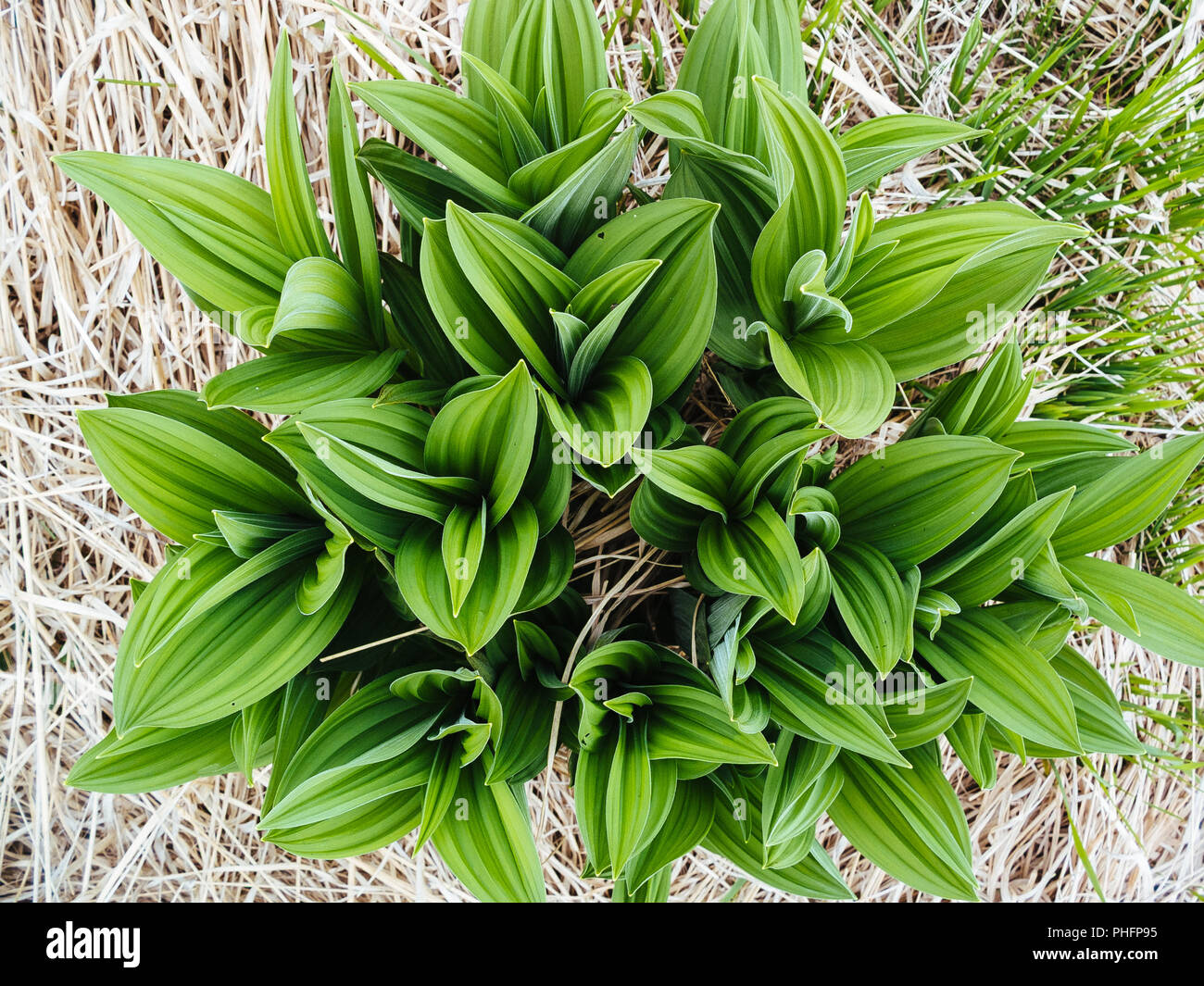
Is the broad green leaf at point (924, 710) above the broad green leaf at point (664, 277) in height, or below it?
below

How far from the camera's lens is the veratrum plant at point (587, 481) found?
1.55 feet

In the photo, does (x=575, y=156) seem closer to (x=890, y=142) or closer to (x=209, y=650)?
(x=890, y=142)

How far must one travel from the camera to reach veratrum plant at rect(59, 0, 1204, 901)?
0.47 meters

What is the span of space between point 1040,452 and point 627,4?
51 centimetres

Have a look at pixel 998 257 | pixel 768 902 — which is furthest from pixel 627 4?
pixel 768 902

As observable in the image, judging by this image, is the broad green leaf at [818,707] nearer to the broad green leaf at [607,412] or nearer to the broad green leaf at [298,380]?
the broad green leaf at [607,412]

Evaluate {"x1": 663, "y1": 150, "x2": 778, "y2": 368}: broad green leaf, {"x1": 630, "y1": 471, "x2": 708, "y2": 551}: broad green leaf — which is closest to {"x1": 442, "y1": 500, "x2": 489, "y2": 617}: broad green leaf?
{"x1": 630, "y1": 471, "x2": 708, "y2": 551}: broad green leaf

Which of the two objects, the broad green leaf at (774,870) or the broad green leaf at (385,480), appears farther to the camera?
the broad green leaf at (774,870)

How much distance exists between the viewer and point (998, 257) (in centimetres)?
51

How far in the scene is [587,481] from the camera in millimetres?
505

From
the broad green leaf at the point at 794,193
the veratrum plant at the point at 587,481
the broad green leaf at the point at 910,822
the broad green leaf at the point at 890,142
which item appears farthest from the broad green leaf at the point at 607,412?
the broad green leaf at the point at 910,822

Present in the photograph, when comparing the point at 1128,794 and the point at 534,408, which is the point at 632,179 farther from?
the point at 1128,794

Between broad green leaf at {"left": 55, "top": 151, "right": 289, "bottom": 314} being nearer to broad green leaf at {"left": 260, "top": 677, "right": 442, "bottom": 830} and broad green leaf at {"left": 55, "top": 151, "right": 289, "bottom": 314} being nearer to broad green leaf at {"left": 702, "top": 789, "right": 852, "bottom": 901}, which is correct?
broad green leaf at {"left": 260, "top": 677, "right": 442, "bottom": 830}

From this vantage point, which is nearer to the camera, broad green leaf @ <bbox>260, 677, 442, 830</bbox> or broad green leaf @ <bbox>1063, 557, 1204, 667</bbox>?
broad green leaf @ <bbox>260, 677, 442, 830</bbox>
